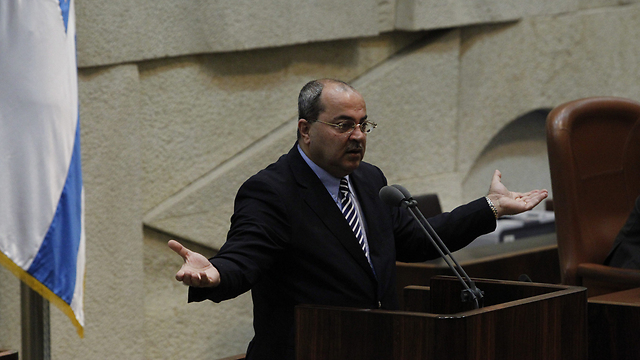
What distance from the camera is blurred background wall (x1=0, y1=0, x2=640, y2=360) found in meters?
3.51

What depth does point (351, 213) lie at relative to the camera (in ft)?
7.24

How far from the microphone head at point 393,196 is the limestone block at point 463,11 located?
2.66m

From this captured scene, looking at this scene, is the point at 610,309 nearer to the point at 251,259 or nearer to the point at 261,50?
the point at 251,259

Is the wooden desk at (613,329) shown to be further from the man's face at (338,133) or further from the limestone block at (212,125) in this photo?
the limestone block at (212,125)

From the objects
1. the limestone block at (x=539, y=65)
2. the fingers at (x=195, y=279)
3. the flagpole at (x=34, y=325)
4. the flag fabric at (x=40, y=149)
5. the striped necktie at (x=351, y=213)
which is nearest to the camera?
the fingers at (x=195, y=279)

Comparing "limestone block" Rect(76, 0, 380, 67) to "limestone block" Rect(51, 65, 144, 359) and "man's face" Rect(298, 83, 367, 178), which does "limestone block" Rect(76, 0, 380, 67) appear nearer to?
"limestone block" Rect(51, 65, 144, 359)

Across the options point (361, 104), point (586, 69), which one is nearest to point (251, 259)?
point (361, 104)

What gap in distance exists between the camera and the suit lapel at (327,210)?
2107 mm

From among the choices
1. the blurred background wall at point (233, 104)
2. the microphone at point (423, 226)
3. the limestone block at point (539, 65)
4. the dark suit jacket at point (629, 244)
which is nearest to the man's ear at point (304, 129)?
the microphone at point (423, 226)

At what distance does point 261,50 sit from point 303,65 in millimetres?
265

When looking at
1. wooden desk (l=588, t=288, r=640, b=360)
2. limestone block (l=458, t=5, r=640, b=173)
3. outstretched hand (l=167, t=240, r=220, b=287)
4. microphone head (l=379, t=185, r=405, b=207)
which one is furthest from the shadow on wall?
outstretched hand (l=167, t=240, r=220, b=287)

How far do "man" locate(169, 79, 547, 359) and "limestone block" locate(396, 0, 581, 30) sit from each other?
2369 mm

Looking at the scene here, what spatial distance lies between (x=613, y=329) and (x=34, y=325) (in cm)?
194

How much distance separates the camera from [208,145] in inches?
153
